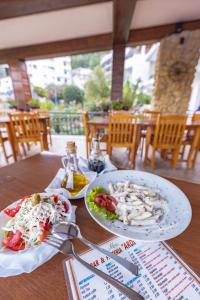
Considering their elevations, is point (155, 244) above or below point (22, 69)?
below

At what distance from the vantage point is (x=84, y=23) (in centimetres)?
300

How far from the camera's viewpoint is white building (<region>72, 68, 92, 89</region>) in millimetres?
6023

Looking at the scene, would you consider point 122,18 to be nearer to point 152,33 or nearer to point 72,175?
point 152,33

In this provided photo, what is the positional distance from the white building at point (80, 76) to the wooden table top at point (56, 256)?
19.0 ft

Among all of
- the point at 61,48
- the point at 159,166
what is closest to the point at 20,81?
the point at 61,48

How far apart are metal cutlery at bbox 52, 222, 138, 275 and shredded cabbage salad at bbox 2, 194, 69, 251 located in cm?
2

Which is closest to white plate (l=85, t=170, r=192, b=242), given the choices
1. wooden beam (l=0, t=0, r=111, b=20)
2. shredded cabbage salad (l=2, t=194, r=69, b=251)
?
shredded cabbage salad (l=2, t=194, r=69, b=251)

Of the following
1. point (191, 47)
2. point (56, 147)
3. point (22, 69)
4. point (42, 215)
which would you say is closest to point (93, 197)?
point (42, 215)

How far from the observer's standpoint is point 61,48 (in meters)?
3.71

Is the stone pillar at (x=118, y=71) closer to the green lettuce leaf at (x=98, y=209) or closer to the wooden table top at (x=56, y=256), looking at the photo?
the wooden table top at (x=56, y=256)

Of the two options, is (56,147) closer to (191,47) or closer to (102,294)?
(102,294)

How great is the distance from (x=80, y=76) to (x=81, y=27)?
3.43 m

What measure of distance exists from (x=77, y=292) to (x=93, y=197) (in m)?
0.25

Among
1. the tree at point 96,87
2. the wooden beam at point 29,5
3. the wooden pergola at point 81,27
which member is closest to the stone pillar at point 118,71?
the wooden pergola at point 81,27
